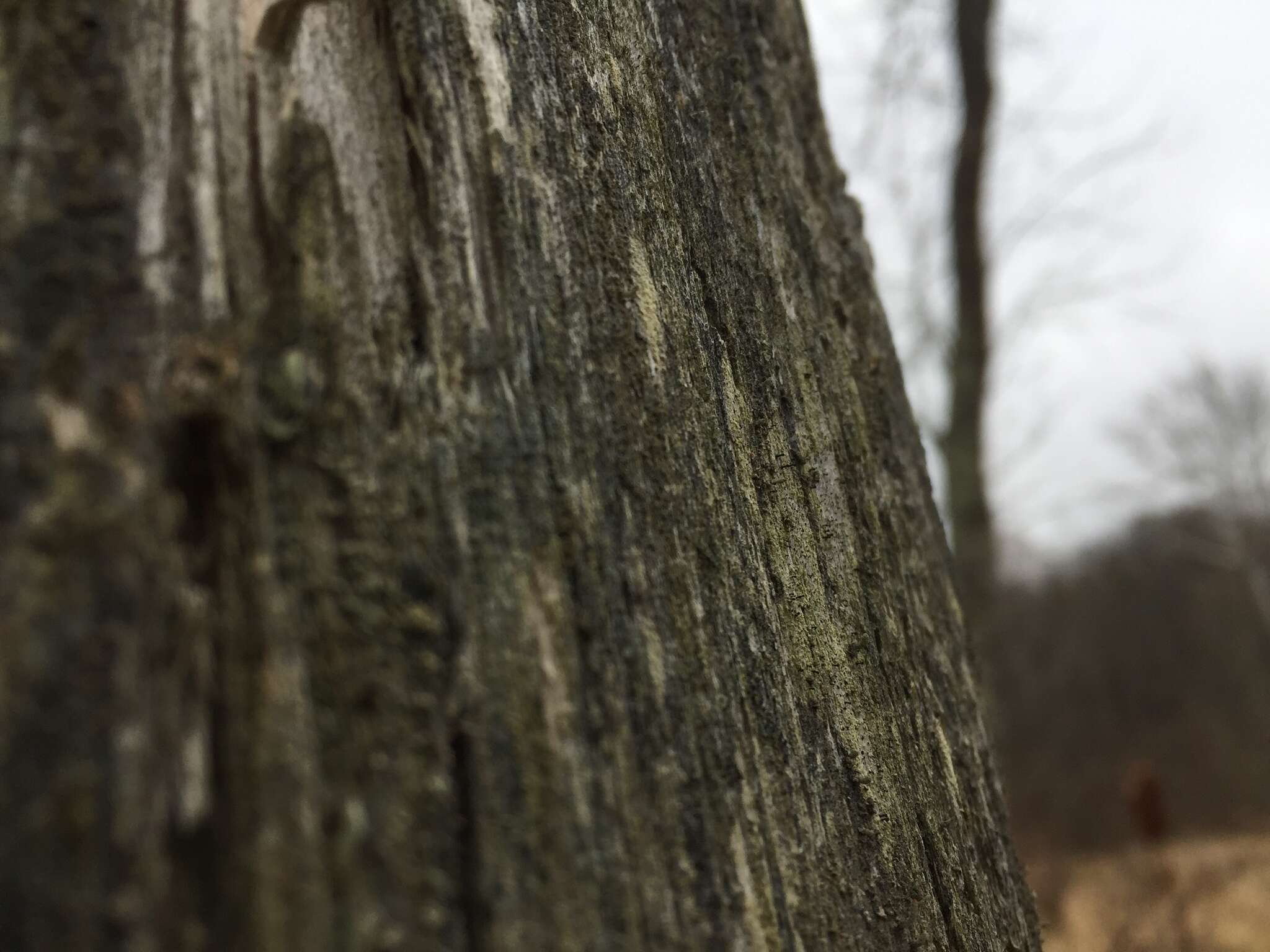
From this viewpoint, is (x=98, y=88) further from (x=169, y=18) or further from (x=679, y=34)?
(x=679, y=34)

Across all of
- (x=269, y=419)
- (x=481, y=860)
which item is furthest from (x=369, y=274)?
(x=481, y=860)

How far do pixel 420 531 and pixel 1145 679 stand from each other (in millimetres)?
18085

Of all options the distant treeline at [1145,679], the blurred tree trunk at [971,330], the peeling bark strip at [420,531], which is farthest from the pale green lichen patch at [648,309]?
the distant treeline at [1145,679]

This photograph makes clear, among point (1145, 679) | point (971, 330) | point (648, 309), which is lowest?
point (1145, 679)

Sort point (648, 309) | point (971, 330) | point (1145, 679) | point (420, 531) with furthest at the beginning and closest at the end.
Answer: point (1145, 679) → point (971, 330) → point (648, 309) → point (420, 531)

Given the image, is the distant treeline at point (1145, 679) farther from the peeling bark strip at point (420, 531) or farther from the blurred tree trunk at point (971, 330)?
the peeling bark strip at point (420, 531)

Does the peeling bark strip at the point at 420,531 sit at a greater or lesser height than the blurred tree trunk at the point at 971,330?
lesser

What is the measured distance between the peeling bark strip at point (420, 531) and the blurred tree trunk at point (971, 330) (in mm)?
5644

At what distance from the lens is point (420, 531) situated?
1.44ft

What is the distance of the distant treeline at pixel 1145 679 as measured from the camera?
486 inches

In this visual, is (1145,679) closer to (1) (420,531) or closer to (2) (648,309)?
(2) (648,309)

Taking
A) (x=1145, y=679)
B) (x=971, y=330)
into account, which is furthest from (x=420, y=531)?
(x=1145, y=679)

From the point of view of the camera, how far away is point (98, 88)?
44cm

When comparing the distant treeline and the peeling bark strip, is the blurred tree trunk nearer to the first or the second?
the peeling bark strip
